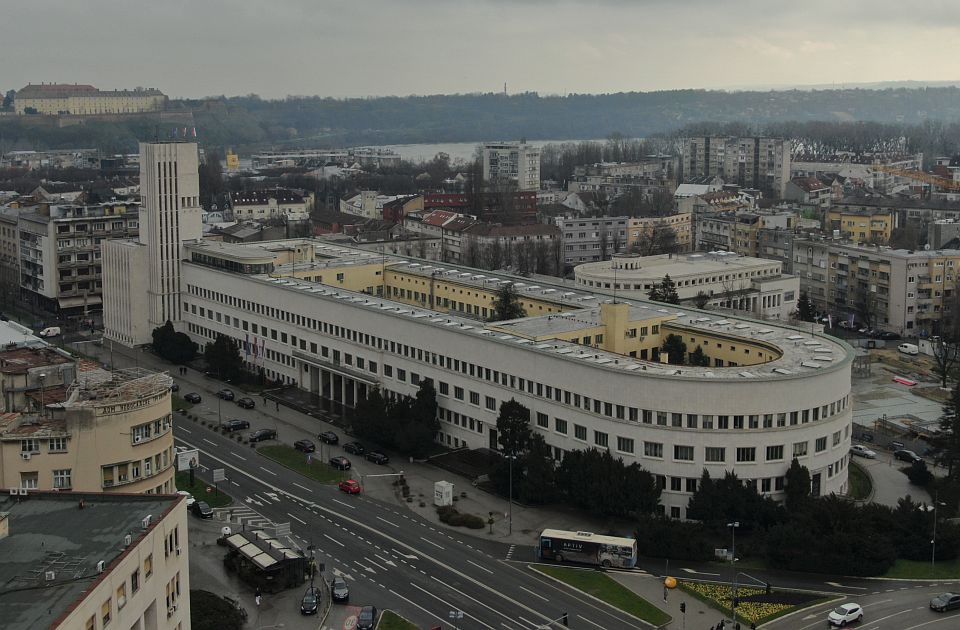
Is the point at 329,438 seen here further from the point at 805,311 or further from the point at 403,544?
the point at 805,311

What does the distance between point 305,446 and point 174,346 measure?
20.5 metres

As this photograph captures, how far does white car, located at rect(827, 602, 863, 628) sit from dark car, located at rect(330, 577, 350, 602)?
49.1ft

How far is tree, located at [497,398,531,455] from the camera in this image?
4656 cm

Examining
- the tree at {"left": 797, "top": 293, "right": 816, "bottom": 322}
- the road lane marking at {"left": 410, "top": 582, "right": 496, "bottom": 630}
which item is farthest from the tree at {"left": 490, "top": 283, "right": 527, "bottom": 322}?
the tree at {"left": 797, "top": 293, "right": 816, "bottom": 322}

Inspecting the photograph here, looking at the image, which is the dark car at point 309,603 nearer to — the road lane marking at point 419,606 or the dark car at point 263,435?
the road lane marking at point 419,606

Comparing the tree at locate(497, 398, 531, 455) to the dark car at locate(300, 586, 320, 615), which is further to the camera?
the tree at locate(497, 398, 531, 455)

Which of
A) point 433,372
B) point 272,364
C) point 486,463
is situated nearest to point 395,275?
point 272,364

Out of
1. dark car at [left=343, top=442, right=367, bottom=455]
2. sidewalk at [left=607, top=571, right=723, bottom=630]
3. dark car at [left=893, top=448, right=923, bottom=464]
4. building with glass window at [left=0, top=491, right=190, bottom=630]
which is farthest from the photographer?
dark car at [left=893, top=448, right=923, bottom=464]

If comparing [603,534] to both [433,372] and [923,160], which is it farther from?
[923,160]

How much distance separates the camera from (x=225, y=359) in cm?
6450

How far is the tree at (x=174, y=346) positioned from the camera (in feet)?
227

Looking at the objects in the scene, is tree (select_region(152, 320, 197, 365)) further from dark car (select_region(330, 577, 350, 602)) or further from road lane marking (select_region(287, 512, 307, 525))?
dark car (select_region(330, 577, 350, 602))

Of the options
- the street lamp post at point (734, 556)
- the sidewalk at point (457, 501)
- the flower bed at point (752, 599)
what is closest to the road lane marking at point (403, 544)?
the sidewalk at point (457, 501)

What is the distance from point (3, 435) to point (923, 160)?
18854cm
